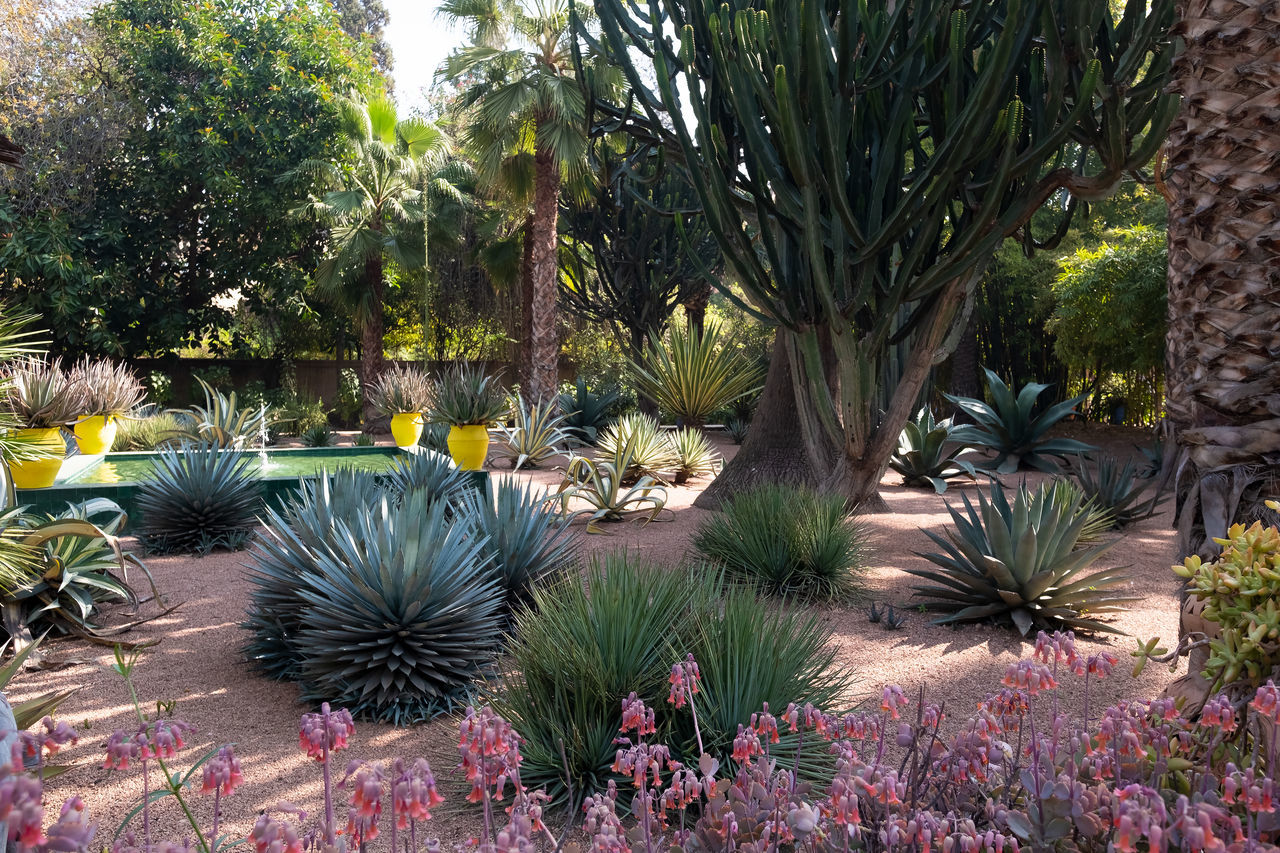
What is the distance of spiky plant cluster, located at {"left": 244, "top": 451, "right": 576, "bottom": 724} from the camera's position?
4277mm

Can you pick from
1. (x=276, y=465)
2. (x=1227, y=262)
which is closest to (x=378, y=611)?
(x=1227, y=262)

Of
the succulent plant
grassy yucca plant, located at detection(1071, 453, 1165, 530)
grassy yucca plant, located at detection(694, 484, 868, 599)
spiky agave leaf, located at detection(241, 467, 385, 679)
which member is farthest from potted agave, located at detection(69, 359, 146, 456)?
grassy yucca plant, located at detection(1071, 453, 1165, 530)

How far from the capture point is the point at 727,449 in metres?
17.1

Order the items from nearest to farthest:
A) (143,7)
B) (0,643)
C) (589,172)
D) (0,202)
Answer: (0,643) < (589,172) < (0,202) < (143,7)

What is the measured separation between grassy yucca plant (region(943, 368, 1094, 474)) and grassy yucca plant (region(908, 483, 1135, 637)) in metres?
6.46

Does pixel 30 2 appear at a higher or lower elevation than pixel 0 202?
higher

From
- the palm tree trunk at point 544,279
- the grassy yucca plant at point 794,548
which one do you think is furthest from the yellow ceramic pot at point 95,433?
the grassy yucca plant at point 794,548

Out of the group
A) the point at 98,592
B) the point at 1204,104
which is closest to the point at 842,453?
the point at 1204,104

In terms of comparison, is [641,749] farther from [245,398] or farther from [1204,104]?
[245,398]

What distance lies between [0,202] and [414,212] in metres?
8.42

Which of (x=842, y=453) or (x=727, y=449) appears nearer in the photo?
(x=842, y=453)

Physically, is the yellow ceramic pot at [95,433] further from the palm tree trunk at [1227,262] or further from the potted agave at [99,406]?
the palm tree trunk at [1227,262]

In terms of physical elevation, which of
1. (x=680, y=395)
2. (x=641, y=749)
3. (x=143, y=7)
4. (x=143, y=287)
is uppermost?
(x=143, y=7)

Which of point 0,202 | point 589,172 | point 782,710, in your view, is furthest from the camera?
point 0,202
